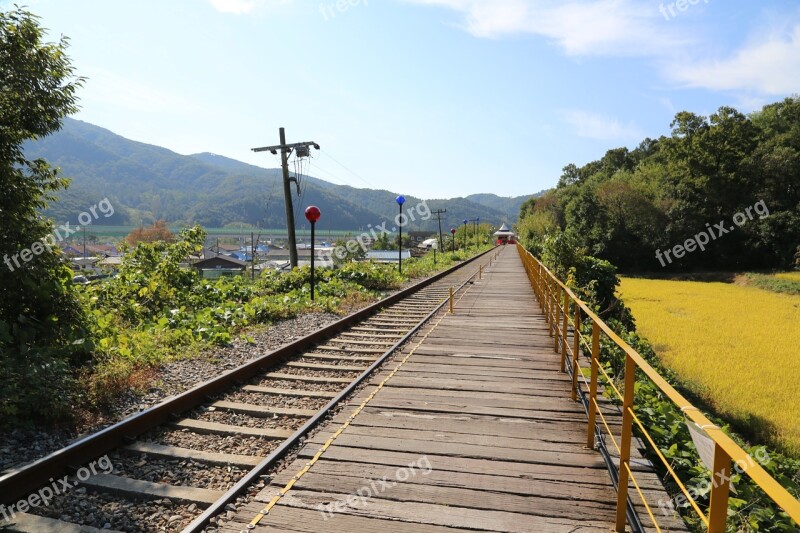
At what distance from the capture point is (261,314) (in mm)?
9211

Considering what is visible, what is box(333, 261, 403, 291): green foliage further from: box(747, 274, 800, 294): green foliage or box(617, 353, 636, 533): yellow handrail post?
box(747, 274, 800, 294): green foliage

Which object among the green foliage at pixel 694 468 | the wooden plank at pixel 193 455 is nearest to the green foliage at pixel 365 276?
the green foliage at pixel 694 468

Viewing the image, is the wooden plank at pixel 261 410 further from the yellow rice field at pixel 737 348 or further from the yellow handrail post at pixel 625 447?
the yellow rice field at pixel 737 348

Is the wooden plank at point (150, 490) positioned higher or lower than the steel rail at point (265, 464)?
lower

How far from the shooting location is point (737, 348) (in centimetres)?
1570

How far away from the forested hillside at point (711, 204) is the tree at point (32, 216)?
120 ft

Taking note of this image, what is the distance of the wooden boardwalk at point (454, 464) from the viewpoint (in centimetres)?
268

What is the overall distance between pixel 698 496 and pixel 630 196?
51.7 meters

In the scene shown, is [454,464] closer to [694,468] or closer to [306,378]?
[694,468]

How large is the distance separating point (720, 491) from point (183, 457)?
3.58 meters

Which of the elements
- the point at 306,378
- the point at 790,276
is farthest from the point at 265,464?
the point at 790,276

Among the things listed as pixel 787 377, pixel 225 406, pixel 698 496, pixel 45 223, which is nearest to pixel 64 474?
pixel 225 406

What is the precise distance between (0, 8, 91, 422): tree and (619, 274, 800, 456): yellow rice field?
443 inches

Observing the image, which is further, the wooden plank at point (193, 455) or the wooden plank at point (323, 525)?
the wooden plank at point (193, 455)
